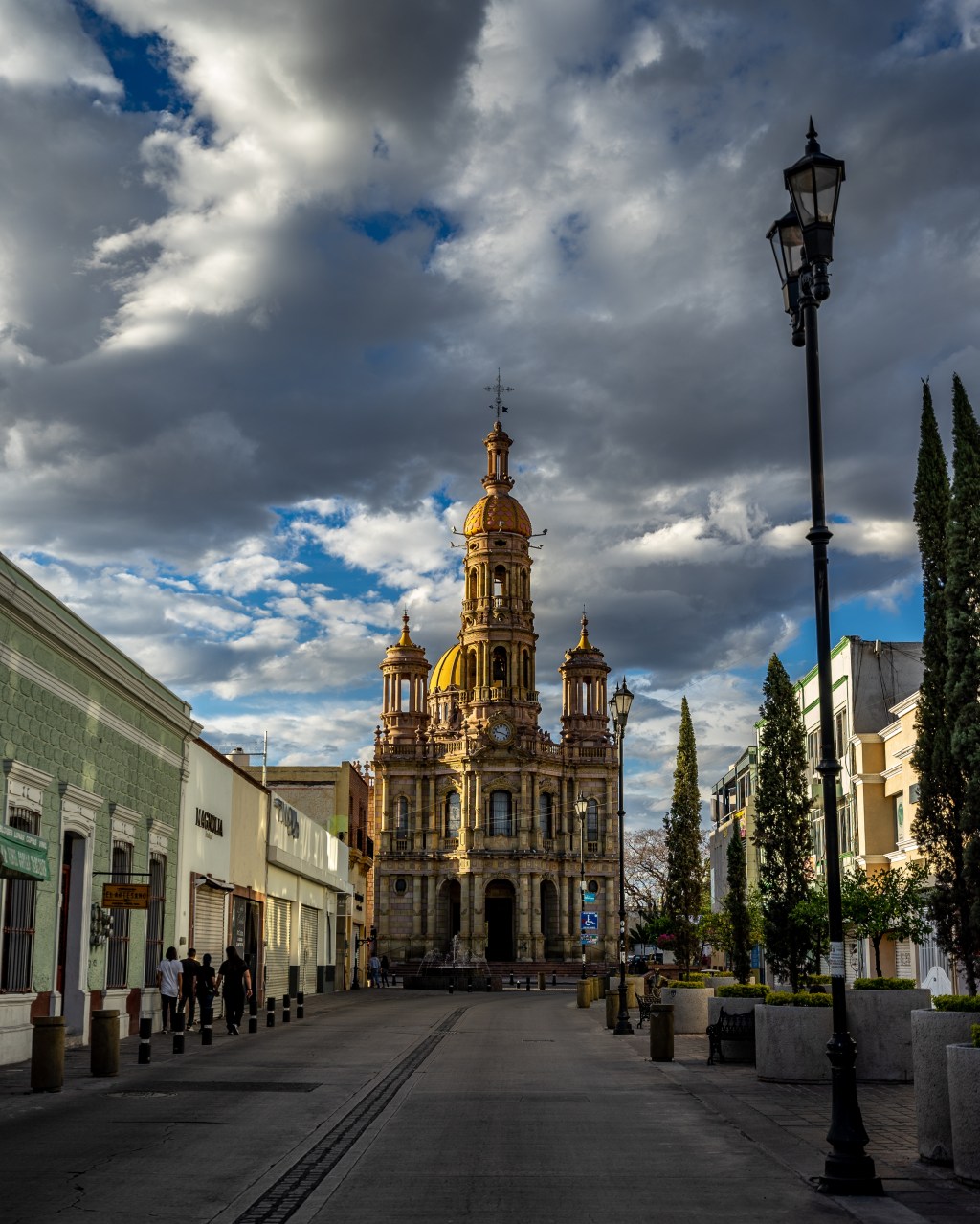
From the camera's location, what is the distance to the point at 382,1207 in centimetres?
995

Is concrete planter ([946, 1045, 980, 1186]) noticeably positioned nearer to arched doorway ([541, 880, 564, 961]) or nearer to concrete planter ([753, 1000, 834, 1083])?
concrete planter ([753, 1000, 834, 1083])

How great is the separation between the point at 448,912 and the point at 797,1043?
7577 cm

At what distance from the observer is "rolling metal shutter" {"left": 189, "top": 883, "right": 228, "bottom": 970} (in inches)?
1314

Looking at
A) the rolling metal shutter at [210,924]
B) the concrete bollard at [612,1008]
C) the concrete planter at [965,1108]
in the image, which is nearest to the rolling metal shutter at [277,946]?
the rolling metal shutter at [210,924]

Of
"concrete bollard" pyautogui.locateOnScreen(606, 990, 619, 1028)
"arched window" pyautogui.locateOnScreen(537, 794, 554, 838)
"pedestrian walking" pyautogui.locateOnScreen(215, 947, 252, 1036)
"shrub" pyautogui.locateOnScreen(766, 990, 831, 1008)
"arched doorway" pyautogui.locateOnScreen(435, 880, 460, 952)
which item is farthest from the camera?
"arched window" pyautogui.locateOnScreen(537, 794, 554, 838)

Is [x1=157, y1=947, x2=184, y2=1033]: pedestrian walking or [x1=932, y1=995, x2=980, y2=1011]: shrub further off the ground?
[x1=932, y1=995, x2=980, y2=1011]: shrub

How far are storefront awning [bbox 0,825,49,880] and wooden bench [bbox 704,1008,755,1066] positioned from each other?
1046 centimetres

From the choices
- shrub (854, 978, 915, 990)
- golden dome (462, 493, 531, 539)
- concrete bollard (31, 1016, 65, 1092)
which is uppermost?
golden dome (462, 493, 531, 539)

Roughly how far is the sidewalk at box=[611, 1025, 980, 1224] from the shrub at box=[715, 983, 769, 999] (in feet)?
3.67

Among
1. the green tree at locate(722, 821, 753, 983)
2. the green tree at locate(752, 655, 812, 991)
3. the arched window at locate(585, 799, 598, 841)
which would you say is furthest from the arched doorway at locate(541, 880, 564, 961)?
the green tree at locate(752, 655, 812, 991)

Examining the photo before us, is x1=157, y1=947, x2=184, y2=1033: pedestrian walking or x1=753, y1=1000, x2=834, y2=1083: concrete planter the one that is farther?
x1=157, y1=947, x2=184, y2=1033: pedestrian walking

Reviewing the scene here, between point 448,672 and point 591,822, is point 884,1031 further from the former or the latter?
point 448,672

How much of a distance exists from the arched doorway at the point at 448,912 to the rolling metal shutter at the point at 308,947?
3407 cm

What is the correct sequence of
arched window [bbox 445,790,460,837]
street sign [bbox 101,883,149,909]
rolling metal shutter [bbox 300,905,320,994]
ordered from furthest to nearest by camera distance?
1. arched window [bbox 445,790,460,837]
2. rolling metal shutter [bbox 300,905,320,994]
3. street sign [bbox 101,883,149,909]
